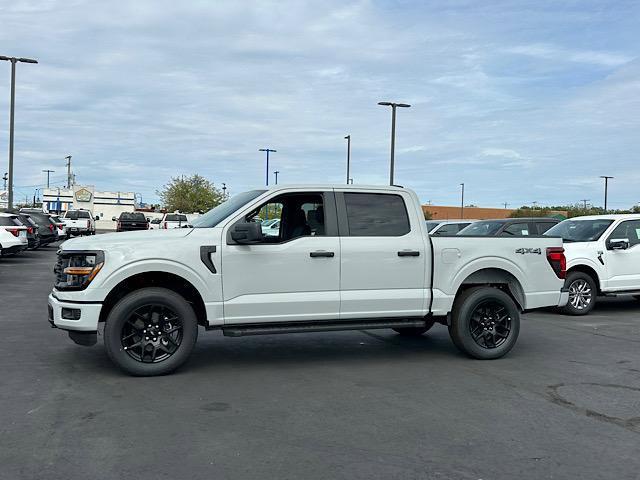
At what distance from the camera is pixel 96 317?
668cm

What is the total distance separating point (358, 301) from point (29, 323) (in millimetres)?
5471

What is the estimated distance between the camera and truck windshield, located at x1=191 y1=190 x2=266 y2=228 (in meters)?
7.29

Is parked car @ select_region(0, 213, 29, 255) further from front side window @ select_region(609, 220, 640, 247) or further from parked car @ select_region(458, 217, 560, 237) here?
front side window @ select_region(609, 220, 640, 247)

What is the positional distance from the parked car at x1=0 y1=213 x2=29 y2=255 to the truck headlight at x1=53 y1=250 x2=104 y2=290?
14.4 meters

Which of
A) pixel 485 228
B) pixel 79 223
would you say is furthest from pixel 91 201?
pixel 485 228

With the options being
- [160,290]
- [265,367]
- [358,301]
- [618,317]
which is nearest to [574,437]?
[358,301]

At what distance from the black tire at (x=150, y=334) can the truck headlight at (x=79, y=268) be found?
40 cm

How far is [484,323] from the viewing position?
Answer: 26.4 feet

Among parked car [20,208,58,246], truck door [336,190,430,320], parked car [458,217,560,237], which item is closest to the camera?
truck door [336,190,430,320]

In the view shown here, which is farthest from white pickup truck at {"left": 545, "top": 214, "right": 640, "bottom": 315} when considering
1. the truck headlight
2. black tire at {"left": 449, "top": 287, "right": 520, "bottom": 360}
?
the truck headlight

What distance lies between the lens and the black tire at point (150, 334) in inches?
263

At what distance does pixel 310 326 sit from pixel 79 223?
3470cm

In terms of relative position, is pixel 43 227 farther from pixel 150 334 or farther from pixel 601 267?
pixel 150 334

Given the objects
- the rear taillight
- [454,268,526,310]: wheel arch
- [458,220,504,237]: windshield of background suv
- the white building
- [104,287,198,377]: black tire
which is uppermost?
the white building
